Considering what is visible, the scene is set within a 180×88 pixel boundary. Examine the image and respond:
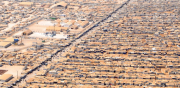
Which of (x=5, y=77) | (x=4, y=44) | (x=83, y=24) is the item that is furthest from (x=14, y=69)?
(x=83, y=24)

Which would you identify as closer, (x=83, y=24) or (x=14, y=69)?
(x=14, y=69)

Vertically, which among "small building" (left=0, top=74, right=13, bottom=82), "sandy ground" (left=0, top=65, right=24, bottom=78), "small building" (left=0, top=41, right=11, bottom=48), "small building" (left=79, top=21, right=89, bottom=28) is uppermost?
"small building" (left=79, top=21, right=89, bottom=28)

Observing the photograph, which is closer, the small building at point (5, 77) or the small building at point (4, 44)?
the small building at point (5, 77)

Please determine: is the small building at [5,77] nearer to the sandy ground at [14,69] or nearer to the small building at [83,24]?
the sandy ground at [14,69]

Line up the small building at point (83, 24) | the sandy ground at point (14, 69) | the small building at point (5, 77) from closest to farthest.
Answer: the small building at point (5, 77) < the sandy ground at point (14, 69) < the small building at point (83, 24)

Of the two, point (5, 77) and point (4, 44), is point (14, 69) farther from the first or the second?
point (4, 44)

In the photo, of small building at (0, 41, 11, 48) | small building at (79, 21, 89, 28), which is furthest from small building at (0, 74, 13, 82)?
small building at (79, 21, 89, 28)

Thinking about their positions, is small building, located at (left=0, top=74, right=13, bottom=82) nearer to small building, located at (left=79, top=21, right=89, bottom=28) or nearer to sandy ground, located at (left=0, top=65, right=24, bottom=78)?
sandy ground, located at (left=0, top=65, right=24, bottom=78)

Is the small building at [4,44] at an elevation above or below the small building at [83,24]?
below

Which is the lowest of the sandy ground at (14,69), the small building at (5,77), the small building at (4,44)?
the small building at (5,77)

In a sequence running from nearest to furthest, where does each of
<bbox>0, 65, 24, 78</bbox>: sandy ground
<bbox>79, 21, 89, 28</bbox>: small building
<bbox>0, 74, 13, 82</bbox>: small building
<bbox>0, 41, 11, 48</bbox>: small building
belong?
<bbox>0, 74, 13, 82</bbox>: small building
<bbox>0, 65, 24, 78</bbox>: sandy ground
<bbox>0, 41, 11, 48</bbox>: small building
<bbox>79, 21, 89, 28</bbox>: small building

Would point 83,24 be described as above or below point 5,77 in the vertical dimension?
above

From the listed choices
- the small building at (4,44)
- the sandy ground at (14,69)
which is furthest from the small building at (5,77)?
the small building at (4,44)
